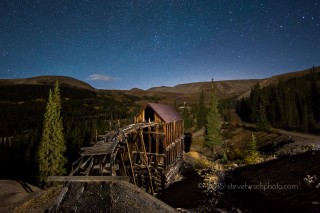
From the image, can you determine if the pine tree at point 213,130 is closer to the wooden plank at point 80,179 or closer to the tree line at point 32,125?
the tree line at point 32,125

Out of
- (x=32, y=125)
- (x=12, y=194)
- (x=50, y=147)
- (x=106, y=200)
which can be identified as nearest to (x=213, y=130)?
(x=50, y=147)

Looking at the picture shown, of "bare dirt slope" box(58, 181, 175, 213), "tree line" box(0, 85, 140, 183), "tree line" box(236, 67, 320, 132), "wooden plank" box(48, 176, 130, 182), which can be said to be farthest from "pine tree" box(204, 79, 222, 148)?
"wooden plank" box(48, 176, 130, 182)

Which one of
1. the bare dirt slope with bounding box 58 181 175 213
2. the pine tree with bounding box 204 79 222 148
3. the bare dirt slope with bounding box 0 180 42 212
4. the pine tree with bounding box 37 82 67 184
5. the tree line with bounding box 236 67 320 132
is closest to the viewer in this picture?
the bare dirt slope with bounding box 58 181 175 213

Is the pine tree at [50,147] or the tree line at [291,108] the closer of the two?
the pine tree at [50,147]

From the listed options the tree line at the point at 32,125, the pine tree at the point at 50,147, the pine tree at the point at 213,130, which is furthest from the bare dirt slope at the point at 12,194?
the pine tree at the point at 213,130

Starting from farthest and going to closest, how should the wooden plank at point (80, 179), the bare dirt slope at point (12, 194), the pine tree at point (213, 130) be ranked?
the pine tree at point (213, 130) → the bare dirt slope at point (12, 194) → the wooden plank at point (80, 179)

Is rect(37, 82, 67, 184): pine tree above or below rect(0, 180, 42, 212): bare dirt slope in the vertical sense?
above

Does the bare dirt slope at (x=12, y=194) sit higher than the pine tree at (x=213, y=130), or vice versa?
the pine tree at (x=213, y=130)

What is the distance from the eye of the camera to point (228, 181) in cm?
2467

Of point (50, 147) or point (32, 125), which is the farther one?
point (32, 125)

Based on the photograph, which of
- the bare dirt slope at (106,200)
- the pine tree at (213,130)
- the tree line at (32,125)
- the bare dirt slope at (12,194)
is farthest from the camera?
the pine tree at (213,130)

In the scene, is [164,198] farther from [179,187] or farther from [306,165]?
[306,165]

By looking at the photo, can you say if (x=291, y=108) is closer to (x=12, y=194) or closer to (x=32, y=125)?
(x=12, y=194)

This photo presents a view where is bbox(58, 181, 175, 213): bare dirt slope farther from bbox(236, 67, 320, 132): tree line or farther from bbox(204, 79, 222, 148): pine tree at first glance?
bbox(236, 67, 320, 132): tree line
